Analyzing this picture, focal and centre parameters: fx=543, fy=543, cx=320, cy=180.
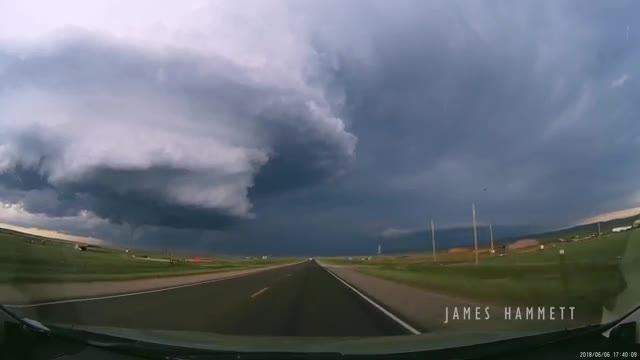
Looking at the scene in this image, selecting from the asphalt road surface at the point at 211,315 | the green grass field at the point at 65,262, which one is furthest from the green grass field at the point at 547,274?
the green grass field at the point at 65,262

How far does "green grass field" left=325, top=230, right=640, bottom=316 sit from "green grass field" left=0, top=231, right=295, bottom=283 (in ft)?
10.5

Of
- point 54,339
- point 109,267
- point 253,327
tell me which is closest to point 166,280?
point 109,267

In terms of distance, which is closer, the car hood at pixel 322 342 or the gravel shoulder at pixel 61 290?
the car hood at pixel 322 342

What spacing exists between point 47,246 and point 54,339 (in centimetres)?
197
